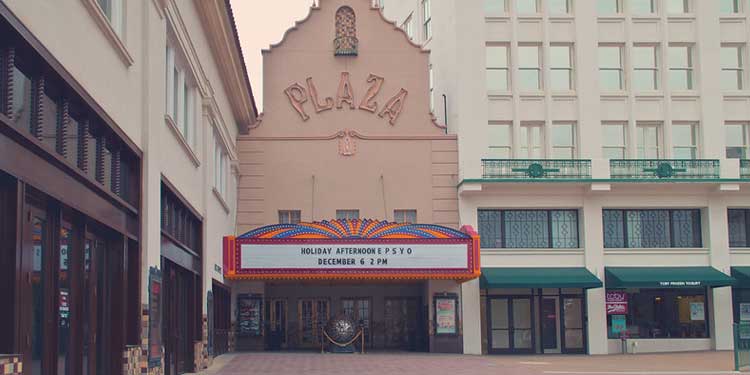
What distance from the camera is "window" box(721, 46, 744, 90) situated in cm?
3906

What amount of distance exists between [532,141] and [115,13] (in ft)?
82.6

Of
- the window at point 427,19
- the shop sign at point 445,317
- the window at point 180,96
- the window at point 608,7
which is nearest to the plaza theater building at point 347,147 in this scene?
the shop sign at point 445,317

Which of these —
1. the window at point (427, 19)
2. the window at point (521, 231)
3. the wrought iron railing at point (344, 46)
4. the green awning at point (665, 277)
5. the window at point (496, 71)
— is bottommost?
the green awning at point (665, 277)

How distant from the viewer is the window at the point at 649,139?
38.4 meters

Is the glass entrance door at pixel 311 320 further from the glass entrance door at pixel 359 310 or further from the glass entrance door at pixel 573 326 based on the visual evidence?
the glass entrance door at pixel 573 326

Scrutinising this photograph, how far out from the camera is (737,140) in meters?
39.0

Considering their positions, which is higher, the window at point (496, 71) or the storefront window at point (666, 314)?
the window at point (496, 71)

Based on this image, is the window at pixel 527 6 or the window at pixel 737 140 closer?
the window at pixel 527 6

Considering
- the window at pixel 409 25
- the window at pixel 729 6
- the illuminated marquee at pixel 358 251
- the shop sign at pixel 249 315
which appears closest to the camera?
the illuminated marquee at pixel 358 251

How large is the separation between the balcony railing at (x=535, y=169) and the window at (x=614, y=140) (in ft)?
4.41

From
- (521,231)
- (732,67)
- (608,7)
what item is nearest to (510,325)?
(521,231)

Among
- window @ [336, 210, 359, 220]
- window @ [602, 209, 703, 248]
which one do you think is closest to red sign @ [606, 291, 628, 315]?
window @ [602, 209, 703, 248]

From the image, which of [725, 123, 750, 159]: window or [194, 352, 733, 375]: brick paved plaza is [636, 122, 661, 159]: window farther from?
[194, 352, 733, 375]: brick paved plaza

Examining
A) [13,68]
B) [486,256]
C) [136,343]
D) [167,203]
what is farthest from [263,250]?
[13,68]
